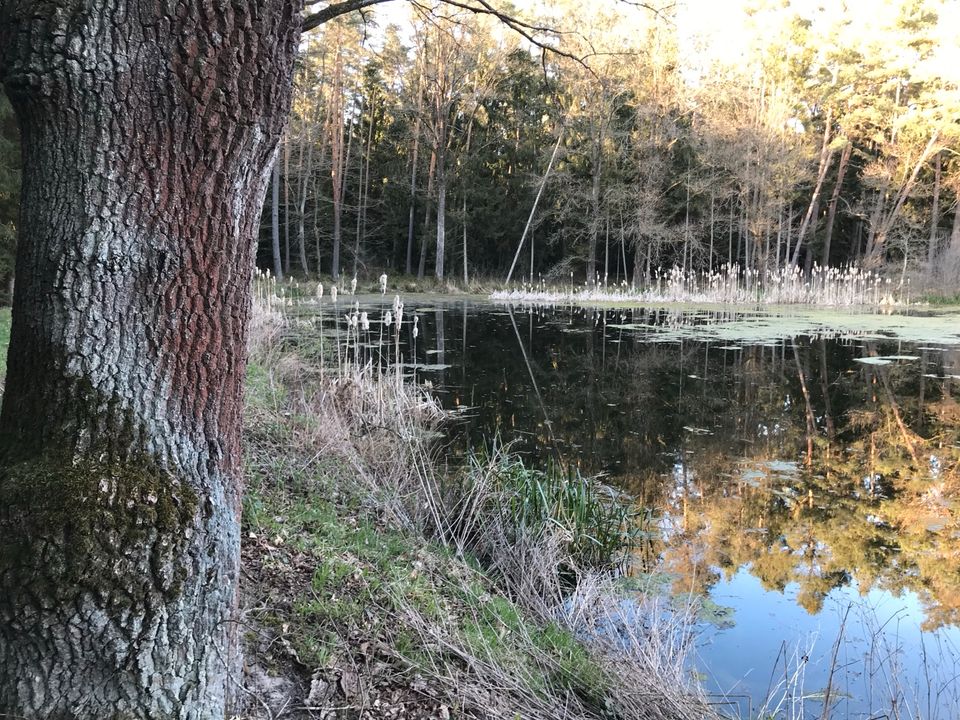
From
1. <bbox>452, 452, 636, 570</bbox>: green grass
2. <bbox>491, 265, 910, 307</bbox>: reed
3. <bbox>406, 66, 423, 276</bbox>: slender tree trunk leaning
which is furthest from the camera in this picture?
<bbox>406, 66, 423, 276</bbox>: slender tree trunk leaning

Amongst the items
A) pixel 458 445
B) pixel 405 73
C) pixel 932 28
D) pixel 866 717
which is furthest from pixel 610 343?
pixel 932 28

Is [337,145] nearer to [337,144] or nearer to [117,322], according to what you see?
[337,144]

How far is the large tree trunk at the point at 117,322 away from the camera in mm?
1624

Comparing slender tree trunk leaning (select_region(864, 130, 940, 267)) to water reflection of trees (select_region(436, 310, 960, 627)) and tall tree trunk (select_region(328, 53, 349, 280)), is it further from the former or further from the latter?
tall tree trunk (select_region(328, 53, 349, 280))

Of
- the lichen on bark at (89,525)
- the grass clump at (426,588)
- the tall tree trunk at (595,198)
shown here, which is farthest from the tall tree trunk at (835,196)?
the lichen on bark at (89,525)

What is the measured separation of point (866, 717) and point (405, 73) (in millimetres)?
28364

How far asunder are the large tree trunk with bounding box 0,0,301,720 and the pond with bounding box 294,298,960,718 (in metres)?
2.08

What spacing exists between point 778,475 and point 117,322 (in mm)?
4861

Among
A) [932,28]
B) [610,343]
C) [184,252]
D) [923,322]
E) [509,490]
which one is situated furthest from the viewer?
[932,28]

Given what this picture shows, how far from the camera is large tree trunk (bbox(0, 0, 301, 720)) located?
1.62m

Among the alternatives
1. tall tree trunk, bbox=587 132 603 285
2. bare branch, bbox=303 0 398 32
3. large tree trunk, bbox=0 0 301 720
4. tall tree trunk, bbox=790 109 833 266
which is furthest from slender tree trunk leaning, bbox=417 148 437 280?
large tree trunk, bbox=0 0 301 720

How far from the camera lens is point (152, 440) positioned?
1757mm

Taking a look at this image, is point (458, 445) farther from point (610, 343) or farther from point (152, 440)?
point (610, 343)

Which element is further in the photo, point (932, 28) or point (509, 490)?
point (932, 28)
